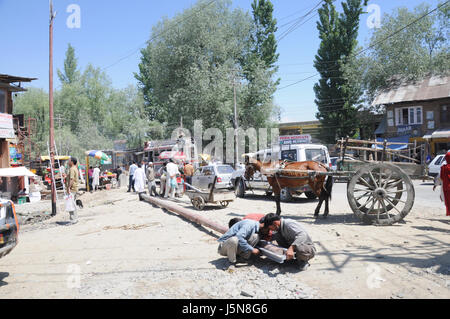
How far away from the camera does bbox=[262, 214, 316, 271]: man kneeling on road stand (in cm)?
516

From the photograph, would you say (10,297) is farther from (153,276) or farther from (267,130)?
(267,130)

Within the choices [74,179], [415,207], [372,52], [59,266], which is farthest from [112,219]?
[372,52]

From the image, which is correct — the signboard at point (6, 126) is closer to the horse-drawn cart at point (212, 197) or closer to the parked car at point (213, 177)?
the parked car at point (213, 177)

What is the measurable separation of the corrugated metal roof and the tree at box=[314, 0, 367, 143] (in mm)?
5664

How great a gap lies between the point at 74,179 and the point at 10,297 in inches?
265

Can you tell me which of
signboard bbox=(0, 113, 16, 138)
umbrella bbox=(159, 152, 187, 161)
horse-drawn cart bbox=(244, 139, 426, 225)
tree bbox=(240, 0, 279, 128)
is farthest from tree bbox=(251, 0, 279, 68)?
horse-drawn cart bbox=(244, 139, 426, 225)

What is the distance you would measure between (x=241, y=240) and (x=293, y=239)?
0.80m

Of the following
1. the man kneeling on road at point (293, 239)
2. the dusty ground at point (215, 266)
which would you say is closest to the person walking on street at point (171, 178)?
the dusty ground at point (215, 266)

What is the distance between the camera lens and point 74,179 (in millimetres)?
11172

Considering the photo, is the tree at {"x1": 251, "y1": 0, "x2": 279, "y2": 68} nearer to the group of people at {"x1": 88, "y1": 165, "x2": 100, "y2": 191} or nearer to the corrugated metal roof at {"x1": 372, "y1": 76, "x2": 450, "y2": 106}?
the corrugated metal roof at {"x1": 372, "y1": 76, "x2": 450, "y2": 106}

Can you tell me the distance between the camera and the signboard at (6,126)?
67.9ft

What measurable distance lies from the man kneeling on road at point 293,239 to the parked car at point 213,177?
394 inches

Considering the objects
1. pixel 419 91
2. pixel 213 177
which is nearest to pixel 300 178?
pixel 213 177

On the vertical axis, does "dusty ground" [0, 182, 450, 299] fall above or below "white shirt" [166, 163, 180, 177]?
below
